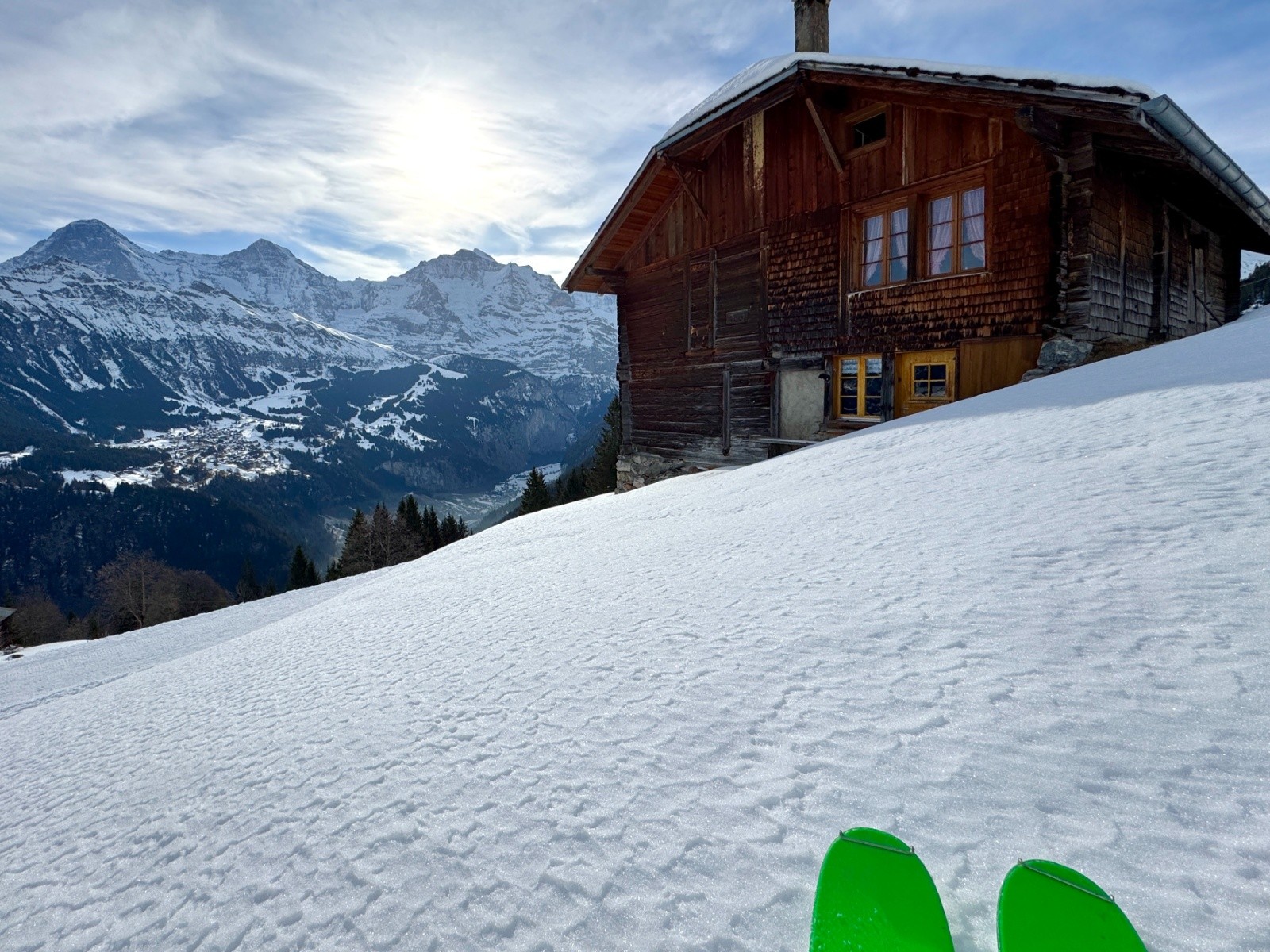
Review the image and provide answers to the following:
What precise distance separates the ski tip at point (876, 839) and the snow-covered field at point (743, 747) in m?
0.07

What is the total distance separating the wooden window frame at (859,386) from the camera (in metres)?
11.4

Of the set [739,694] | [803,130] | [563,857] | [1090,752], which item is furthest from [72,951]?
[803,130]

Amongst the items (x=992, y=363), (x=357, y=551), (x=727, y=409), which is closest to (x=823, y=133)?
(x=992, y=363)

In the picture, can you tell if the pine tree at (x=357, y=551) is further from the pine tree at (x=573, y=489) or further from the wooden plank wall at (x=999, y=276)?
the wooden plank wall at (x=999, y=276)

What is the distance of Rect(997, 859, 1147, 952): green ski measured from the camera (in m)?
1.33

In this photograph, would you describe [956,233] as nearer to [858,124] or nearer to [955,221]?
[955,221]

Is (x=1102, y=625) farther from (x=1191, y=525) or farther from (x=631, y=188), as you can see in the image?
(x=631, y=188)

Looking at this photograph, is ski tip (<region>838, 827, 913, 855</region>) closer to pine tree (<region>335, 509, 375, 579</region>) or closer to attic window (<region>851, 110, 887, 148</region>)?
attic window (<region>851, 110, 887, 148</region>)

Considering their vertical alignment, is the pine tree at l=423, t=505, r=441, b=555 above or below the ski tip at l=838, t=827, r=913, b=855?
below

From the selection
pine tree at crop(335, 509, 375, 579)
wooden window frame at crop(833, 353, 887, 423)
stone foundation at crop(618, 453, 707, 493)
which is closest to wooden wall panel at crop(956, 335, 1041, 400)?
wooden window frame at crop(833, 353, 887, 423)

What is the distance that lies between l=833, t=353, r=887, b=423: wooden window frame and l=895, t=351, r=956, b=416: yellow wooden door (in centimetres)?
29

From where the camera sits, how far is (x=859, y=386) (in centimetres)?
1181

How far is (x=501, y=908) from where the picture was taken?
1.68 meters

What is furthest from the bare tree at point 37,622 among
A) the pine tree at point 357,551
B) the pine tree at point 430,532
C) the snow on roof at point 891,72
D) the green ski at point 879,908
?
the green ski at point 879,908
